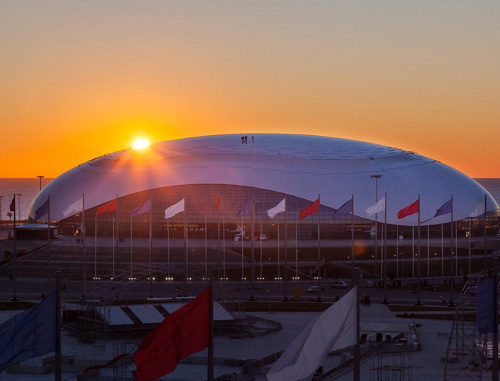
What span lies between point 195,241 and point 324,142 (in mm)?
26582

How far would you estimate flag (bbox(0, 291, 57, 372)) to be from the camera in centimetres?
2098

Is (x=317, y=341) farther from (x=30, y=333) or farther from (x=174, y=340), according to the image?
(x=30, y=333)

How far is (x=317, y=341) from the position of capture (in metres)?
20.6

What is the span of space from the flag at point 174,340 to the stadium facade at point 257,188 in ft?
243

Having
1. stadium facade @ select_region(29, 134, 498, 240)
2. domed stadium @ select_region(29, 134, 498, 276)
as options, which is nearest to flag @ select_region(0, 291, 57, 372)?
domed stadium @ select_region(29, 134, 498, 276)

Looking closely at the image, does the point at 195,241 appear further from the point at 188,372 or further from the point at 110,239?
the point at 188,372

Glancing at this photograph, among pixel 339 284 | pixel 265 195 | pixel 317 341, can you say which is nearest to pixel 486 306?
pixel 317 341

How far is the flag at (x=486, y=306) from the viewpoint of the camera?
2667 cm

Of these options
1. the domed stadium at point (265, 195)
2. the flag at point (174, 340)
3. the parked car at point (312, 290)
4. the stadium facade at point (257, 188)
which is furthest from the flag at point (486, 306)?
the stadium facade at point (257, 188)

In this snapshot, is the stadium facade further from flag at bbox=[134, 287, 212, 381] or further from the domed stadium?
flag at bbox=[134, 287, 212, 381]

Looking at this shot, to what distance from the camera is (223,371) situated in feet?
133

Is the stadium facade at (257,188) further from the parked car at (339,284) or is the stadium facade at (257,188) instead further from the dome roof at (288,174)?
the parked car at (339,284)

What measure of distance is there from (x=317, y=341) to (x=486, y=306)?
26.5ft

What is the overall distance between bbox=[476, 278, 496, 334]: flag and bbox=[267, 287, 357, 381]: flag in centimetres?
575
